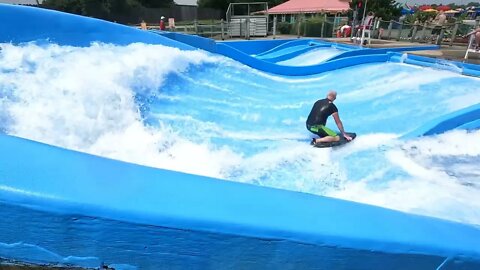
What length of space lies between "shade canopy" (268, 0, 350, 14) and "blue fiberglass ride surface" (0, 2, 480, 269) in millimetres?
20299

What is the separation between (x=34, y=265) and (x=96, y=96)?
3408 millimetres

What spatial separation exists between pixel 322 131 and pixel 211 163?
1.63 metres

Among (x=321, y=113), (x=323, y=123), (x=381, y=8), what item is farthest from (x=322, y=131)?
(x=381, y=8)

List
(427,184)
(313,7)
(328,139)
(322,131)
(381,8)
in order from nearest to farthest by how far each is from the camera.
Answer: (427,184) → (328,139) → (322,131) → (381,8) → (313,7)

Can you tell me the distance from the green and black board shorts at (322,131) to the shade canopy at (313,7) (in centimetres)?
2444

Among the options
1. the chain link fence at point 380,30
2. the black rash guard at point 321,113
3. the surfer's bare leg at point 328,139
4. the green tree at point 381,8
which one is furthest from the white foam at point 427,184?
the green tree at point 381,8

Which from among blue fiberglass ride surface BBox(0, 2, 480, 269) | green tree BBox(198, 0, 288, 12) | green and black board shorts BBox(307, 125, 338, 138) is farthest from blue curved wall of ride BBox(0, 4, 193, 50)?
green tree BBox(198, 0, 288, 12)

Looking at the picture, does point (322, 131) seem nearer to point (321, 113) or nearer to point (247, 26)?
point (321, 113)

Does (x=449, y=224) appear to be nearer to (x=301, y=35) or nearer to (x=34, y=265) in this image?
(x=34, y=265)

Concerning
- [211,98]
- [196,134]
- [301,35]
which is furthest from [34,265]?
[301,35]

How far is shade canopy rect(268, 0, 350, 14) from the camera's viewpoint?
27475 millimetres

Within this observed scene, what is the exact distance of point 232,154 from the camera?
4.09m

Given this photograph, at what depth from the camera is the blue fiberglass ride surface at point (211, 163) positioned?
1124 millimetres

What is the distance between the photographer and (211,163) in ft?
12.4
